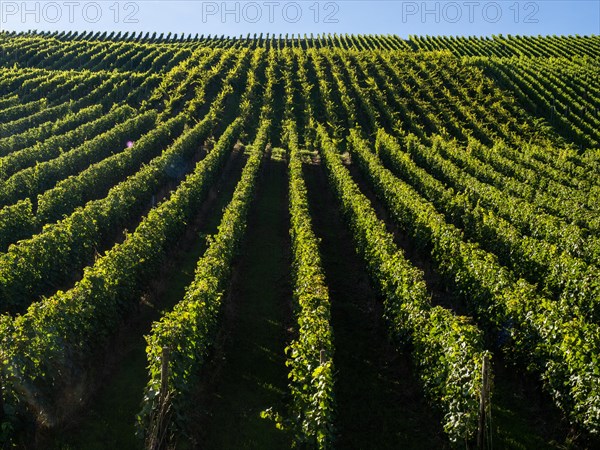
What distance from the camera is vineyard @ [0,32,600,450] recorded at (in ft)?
34.3

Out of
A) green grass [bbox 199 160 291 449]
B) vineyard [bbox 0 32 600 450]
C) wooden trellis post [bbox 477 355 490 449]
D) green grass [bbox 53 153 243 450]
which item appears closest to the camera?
wooden trellis post [bbox 477 355 490 449]

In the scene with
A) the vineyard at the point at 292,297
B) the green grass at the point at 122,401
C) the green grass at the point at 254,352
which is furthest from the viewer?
the green grass at the point at 254,352

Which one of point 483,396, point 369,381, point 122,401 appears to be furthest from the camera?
point 369,381

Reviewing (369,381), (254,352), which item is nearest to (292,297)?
(254,352)

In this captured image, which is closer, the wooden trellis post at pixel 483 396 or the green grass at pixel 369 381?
the wooden trellis post at pixel 483 396

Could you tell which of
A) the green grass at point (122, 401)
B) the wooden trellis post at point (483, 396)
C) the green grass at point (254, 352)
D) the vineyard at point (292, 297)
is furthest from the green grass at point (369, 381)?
the green grass at point (122, 401)

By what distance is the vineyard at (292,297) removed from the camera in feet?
34.3

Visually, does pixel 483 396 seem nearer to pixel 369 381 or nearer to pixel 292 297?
pixel 369 381

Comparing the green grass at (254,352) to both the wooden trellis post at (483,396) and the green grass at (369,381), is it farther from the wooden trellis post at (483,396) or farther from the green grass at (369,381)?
the wooden trellis post at (483,396)

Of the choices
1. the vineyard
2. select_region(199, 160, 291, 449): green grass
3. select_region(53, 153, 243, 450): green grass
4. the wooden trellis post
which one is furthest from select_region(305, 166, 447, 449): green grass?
select_region(53, 153, 243, 450): green grass

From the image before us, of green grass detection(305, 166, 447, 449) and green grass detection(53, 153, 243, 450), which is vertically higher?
green grass detection(53, 153, 243, 450)

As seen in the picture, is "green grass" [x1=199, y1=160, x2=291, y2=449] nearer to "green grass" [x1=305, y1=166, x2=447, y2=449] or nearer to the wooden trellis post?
"green grass" [x1=305, y1=166, x2=447, y2=449]

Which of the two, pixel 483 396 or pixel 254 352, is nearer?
pixel 483 396

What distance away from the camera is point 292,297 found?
1695 centimetres
